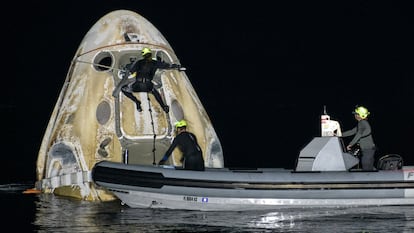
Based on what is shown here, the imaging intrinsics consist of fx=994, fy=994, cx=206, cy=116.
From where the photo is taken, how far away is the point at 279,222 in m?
20.8

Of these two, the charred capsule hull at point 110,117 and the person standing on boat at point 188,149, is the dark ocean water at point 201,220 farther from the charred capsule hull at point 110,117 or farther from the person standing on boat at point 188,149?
the charred capsule hull at point 110,117

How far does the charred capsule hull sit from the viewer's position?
2423 centimetres

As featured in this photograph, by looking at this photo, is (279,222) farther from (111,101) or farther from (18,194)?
(18,194)

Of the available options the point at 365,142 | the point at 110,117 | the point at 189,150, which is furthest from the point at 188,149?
the point at 365,142

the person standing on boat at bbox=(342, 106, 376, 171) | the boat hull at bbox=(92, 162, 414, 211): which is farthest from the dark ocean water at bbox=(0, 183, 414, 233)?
the person standing on boat at bbox=(342, 106, 376, 171)

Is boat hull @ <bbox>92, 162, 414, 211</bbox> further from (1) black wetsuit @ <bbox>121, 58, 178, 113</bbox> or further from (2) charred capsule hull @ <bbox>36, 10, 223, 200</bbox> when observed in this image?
(1) black wetsuit @ <bbox>121, 58, 178, 113</bbox>

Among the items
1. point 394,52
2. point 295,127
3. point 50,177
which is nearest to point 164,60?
point 50,177

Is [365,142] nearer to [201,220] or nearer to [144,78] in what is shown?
[201,220]

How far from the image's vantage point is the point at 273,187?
2166 centimetres

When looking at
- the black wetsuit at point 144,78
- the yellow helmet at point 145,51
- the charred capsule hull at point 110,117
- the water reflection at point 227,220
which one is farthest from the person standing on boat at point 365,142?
the yellow helmet at point 145,51

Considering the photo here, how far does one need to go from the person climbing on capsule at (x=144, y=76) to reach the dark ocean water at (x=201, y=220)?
2868 millimetres

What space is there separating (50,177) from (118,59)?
342 cm

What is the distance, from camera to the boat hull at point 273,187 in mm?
21672

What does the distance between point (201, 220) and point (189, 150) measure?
1.85m
